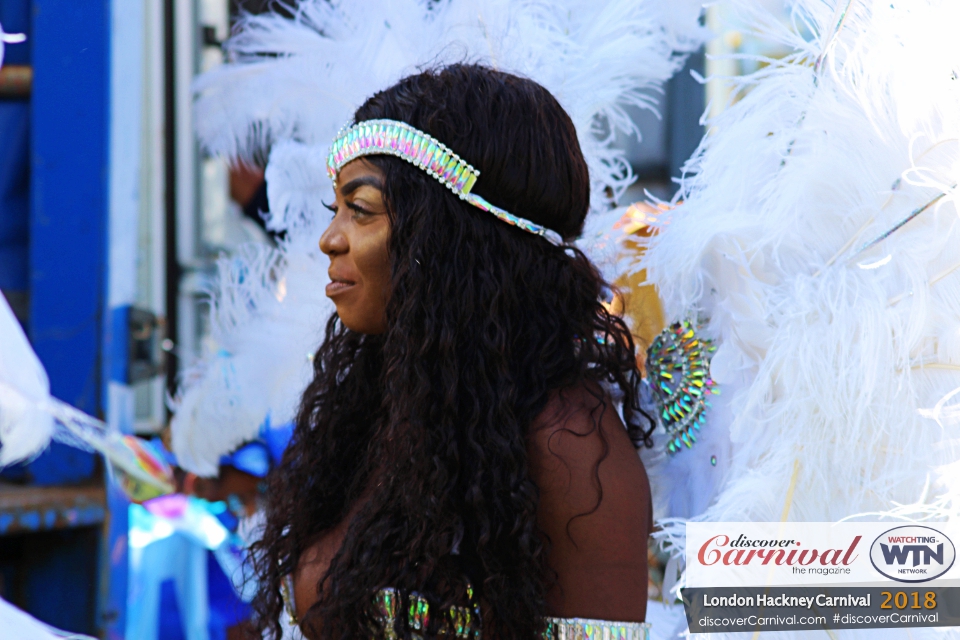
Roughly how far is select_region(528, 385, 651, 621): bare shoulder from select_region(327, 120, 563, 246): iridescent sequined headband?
1.12 ft

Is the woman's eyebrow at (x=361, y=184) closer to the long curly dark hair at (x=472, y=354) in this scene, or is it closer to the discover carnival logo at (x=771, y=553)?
the long curly dark hair at (x=472, y=354)

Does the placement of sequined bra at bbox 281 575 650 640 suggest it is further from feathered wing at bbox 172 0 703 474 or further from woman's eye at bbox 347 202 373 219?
feathered wing at bbox 172 0 703 474

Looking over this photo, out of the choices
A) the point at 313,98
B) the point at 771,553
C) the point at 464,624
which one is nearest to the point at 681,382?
the point at 771,553

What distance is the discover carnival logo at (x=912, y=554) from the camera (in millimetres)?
1346

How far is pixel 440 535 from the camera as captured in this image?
1164 mm

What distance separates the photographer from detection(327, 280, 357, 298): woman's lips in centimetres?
130

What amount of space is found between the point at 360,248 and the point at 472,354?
0.80 feet

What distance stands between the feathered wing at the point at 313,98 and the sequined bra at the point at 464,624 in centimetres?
83

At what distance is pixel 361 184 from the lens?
1.27 metres

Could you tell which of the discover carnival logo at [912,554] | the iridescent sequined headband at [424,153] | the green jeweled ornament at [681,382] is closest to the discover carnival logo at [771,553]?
the discover carnival logo at [912,554]

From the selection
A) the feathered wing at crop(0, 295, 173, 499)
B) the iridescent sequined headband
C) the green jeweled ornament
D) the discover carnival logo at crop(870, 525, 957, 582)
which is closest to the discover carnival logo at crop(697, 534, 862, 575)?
the discover carnival logo at crop(870, 525, 957, 582)

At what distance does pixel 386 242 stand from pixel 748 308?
2.05ft

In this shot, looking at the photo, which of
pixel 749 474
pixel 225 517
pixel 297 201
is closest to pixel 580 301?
pixel 749 474

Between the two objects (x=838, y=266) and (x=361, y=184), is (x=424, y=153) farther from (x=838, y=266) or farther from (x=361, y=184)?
(x=838, y=266)
